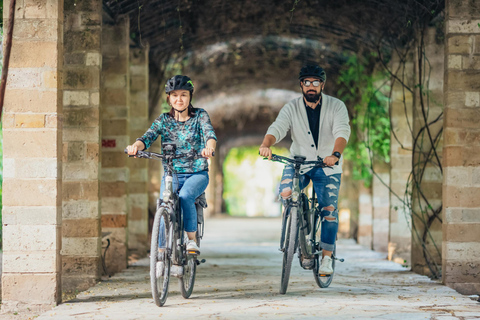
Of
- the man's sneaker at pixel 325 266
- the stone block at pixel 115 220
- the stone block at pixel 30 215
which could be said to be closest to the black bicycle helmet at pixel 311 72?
the man's sneaker at pixel 325 266

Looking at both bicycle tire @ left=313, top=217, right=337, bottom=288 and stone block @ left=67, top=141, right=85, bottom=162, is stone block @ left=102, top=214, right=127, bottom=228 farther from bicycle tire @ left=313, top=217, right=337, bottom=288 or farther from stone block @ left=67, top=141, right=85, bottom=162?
bicycle tire @ left=313, top=217, right=337, bottom=288

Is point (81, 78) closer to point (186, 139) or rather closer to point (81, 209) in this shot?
point (81, 209)

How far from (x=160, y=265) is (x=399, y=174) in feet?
18.7

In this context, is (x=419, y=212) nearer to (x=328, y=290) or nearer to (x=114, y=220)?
(x=328, y=290)

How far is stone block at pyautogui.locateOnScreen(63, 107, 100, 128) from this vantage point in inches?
276

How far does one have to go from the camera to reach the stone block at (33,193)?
5211 millimetres

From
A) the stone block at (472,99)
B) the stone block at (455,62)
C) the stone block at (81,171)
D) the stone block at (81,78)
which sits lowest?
the stone block at (81,171)

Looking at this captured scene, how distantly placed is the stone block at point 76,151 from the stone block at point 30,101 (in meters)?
1.79

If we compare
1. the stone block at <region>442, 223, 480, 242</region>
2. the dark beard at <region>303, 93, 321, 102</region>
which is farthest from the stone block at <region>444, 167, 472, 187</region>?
the dark beard at <region>303, 93, 321, 102</region>

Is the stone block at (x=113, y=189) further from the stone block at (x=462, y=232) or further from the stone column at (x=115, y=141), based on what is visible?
the stone block at (x=462, y=232)

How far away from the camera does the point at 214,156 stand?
579cm

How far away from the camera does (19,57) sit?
17.3 feet

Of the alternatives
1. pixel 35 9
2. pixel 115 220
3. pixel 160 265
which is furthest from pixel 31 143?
pixel 115 220

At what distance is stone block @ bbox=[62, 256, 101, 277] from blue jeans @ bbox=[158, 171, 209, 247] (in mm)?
2256
